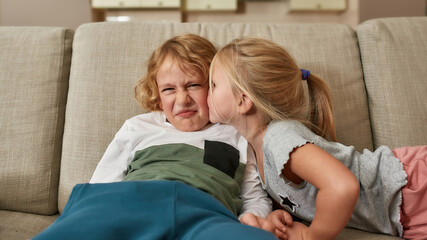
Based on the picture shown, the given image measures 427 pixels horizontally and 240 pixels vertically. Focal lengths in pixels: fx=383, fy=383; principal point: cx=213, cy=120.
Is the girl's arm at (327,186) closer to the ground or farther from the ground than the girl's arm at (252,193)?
farther from the ground

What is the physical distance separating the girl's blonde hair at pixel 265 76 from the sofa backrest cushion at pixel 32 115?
2.01 ft

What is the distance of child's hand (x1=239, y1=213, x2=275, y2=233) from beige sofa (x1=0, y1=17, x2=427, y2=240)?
0.50 m

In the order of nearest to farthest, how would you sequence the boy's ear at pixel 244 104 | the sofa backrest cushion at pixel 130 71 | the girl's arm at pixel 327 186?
the girl's arm at pixel 327 186, the boy's ear at pixel 244 104, the sofa backrest cushion at pixel 130 71

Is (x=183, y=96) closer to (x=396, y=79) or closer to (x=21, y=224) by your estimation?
(x=21, y=224)

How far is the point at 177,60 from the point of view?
1.18m

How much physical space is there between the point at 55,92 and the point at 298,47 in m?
0.87

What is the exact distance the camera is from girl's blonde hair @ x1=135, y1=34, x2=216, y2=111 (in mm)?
1178

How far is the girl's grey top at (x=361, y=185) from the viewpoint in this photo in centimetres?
102

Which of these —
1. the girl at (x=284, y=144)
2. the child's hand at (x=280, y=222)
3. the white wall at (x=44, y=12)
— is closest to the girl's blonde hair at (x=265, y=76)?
the girl at (x=284, y=144)

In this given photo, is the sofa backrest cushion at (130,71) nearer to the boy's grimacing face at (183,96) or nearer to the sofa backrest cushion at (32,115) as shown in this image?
the sofa backrest cushion at (32,115)

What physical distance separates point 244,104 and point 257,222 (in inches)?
12.6

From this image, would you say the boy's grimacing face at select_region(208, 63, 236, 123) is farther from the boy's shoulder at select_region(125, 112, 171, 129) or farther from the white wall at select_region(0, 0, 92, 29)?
the white wall at select_region(0, 0, 92, 29)

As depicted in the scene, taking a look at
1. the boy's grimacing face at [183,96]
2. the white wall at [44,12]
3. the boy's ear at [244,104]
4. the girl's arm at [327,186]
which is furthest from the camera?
the white wall at [44,12]

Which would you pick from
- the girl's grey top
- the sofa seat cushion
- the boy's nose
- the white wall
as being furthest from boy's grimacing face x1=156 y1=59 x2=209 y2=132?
the white wall
